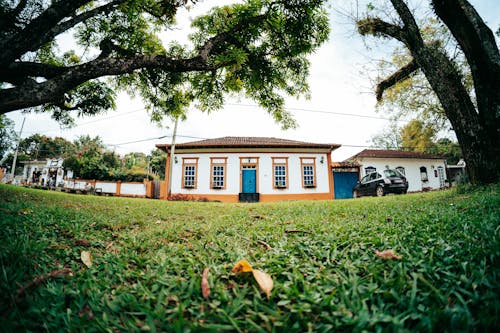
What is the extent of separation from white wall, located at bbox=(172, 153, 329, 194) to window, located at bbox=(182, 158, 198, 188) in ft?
0.68

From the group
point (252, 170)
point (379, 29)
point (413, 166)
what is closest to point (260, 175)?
point (252, 170)

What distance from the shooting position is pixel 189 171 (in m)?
14.5

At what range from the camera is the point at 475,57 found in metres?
3.79

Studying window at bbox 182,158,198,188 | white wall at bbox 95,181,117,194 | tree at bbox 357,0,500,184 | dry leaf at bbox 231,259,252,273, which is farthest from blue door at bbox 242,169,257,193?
dry leaf at bbox 231,259,252,273

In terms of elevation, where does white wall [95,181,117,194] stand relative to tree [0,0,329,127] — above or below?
below

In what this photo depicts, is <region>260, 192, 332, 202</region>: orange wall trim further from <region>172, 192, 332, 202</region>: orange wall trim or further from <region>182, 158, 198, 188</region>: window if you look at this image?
<region>182, 158, 198, 188</region>: window

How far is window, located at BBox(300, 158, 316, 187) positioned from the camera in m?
14.5

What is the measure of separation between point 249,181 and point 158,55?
36.1 feet

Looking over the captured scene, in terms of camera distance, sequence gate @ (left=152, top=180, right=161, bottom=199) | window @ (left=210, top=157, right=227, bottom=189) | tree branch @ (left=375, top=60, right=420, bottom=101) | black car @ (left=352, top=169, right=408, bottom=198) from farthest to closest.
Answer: gate @ (left=152, top=180, right=161, bottom=199) → window @ (left=210, top=157, right=227, bottom=189) → black car @ (left=352, top=169, right=408, bottom=198) → tree branch @ (left=375, top=60, right=420, bottom=101)

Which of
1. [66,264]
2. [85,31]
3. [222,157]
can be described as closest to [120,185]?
[222,157]

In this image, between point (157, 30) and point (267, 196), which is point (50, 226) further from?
point (267, 196)

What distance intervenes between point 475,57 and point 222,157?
40.0 ft

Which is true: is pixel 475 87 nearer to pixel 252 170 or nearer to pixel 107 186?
pixel 252 170

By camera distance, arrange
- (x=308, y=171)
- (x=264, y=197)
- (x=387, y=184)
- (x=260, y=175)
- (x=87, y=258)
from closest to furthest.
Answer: (x=87, y=258)
(x=387, y=184)
(x=264, y=197)
(x=260, y=175)
(x=308, y=171)
